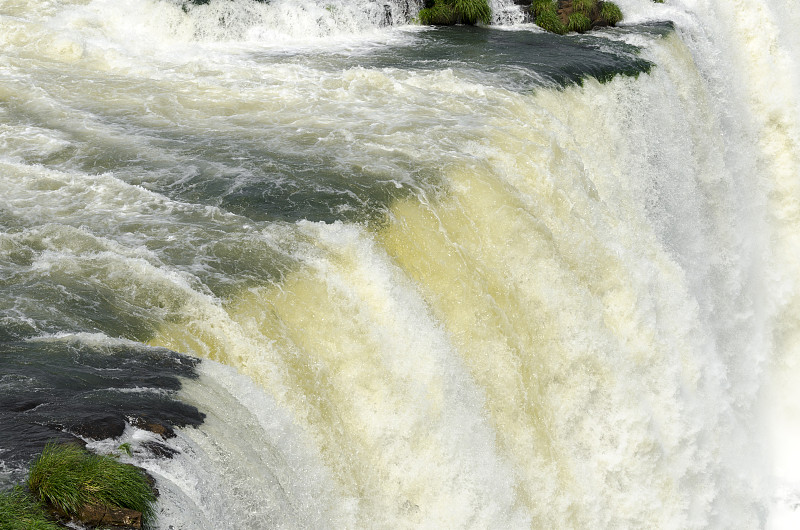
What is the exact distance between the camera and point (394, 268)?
27.5 feet

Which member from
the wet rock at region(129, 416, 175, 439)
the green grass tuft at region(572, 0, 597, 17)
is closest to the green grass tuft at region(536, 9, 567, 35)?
the green grass tuft at region(572, 0, 597, 17)

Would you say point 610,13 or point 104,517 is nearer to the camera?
point 104,517

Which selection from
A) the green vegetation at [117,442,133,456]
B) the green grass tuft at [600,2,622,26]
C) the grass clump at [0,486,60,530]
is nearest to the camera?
the grass clump at [0,486,60,530]

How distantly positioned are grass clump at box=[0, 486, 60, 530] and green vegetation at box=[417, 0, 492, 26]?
1546 centimetres

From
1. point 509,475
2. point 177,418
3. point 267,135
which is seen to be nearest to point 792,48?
point 267,135

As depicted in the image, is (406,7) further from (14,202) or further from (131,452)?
(131,452)

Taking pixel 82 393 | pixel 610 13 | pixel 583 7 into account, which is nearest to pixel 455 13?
pixel 583 7

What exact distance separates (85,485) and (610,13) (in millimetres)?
17291

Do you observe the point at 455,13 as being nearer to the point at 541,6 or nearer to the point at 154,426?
the point at 541,6

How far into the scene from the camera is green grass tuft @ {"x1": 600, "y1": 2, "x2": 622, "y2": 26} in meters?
19.1

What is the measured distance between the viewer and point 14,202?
923cm

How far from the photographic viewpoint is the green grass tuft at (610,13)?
1908 cm

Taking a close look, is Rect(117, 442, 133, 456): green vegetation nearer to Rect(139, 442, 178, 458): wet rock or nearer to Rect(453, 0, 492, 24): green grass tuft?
Rect(139, 442, 178, 458): wet rock

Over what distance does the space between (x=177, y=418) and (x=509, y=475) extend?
12.8 feet
